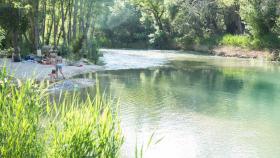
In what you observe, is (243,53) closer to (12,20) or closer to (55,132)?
(12,20)

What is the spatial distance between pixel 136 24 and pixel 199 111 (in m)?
46.7

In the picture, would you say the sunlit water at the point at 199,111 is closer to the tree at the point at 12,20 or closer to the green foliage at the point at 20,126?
the green foliage at the point at 20,126

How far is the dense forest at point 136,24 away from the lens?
32750 mm

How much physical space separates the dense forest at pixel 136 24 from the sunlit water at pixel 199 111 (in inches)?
236

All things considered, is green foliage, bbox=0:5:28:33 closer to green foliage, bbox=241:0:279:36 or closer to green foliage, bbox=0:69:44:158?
green foliage, bbox=0:69:44:158

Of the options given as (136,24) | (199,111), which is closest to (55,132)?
(199,111)

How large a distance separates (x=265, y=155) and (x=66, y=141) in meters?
8.80

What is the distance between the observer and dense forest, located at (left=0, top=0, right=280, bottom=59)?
3275cm

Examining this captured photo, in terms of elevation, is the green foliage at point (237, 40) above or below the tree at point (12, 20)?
below

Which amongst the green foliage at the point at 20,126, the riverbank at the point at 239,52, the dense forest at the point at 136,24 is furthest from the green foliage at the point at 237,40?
the green foliage at the point at 20,126

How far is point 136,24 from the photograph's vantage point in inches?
2522

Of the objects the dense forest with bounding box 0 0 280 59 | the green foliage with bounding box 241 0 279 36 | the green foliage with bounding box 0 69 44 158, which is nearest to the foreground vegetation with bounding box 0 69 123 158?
the green foliage with bounding box 0 69 44 158

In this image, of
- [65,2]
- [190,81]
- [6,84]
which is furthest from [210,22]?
[6,84]

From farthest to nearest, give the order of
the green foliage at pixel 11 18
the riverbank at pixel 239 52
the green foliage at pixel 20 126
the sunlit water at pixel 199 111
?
the riverbank at pixel 239 52 < the green foliage at pixel 11 18 < the sunlit water at pixel 199 111 < the green foliage at pixel 20 126
